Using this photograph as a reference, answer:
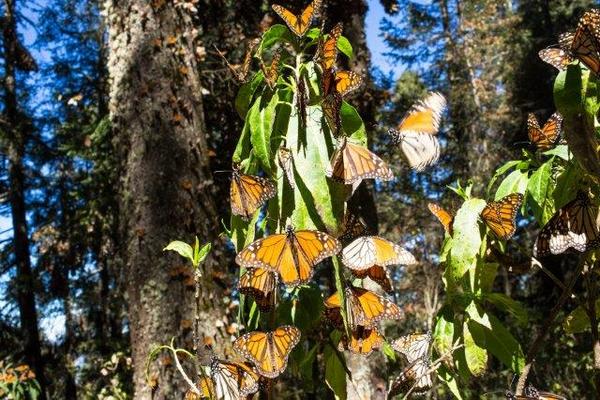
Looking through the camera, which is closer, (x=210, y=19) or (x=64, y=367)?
(x=210, y=19)

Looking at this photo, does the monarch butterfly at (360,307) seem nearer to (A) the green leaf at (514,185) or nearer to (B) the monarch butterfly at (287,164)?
(B) the monarch butterfly at (287,164)

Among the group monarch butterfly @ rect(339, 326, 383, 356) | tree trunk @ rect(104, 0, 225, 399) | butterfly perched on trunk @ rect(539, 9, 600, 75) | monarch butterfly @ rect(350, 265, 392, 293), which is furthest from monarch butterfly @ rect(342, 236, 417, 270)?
tree trunk @ rect(104, 0, 225, 399)

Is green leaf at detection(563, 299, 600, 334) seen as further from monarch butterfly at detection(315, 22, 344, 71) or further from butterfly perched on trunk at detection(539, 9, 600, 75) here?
monarch butterfly at detection(315, 22, 344, 71)

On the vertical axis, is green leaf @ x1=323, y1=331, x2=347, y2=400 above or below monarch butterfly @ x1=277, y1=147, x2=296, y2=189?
below

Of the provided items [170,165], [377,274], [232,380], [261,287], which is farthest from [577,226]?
[170,165]

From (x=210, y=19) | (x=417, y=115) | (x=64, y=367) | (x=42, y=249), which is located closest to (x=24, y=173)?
(x=42, y=249)

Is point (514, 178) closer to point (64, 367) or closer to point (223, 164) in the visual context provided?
point (223, 164)
